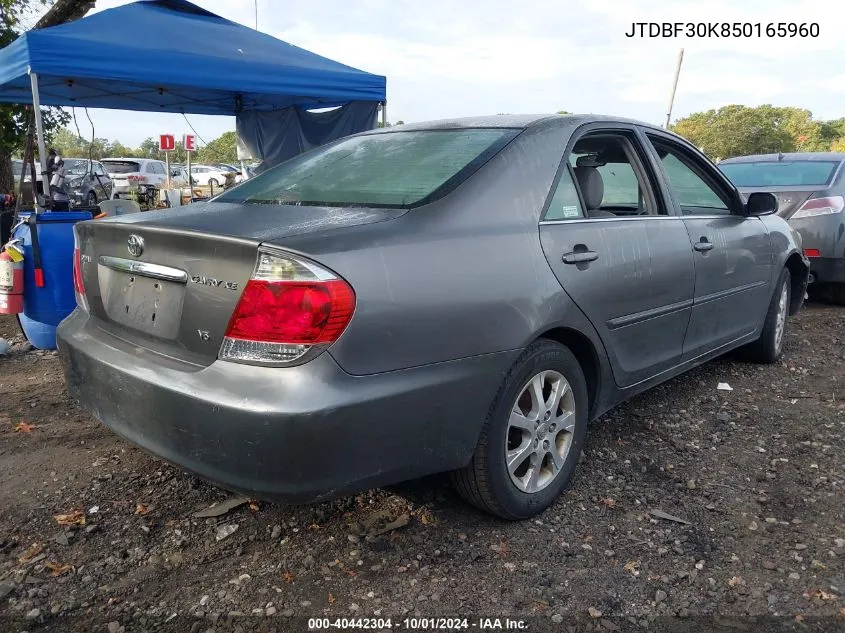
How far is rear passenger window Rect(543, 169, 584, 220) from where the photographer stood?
2666 mm

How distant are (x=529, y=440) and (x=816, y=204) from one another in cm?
544

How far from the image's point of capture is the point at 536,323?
94.9 inches

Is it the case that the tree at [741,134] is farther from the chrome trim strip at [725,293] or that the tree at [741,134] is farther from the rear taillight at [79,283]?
the rear taillight at [79,283]

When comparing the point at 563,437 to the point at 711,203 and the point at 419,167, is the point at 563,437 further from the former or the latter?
the point at 711,203

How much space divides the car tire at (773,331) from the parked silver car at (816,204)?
212cm

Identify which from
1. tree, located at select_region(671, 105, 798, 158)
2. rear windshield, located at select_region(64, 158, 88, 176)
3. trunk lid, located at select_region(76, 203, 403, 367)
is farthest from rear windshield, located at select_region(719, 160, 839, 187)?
tree, located at select_region(671, 105, 798, 158)

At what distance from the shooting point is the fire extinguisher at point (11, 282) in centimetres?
446

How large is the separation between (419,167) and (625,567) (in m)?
1.63

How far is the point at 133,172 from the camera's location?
2034 cm

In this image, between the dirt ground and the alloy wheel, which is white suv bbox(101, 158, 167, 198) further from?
the alloy wheel

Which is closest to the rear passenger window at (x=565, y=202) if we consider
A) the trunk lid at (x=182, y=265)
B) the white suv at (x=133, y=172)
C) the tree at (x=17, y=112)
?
the trunk lid at (x=182, y=265)

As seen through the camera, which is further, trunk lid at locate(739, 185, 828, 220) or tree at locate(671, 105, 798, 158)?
tree at locate(671, 105, 798, 158)

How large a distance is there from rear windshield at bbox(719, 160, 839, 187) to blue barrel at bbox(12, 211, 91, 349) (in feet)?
19.2

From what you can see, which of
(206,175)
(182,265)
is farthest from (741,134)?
(182,265)
